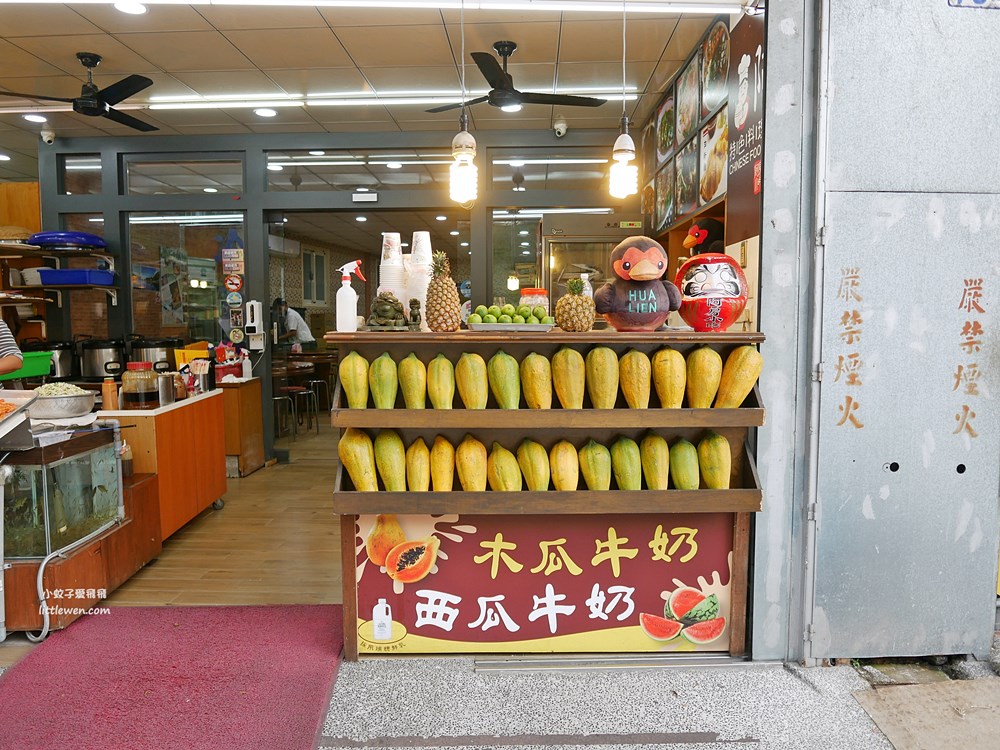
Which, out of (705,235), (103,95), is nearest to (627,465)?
(705,235)

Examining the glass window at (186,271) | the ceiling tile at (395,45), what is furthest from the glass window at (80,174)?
the ceiling tile at (395,45)

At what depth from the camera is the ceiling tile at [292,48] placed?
14.5ft

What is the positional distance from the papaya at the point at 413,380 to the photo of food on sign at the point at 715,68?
8.71ft

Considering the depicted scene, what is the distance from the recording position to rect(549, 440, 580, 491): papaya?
8.04 feet

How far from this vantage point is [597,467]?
246 cm

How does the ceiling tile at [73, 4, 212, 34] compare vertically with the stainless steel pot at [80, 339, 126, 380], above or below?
above

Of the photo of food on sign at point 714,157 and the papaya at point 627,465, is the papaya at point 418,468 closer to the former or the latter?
the papaya at point 627,465

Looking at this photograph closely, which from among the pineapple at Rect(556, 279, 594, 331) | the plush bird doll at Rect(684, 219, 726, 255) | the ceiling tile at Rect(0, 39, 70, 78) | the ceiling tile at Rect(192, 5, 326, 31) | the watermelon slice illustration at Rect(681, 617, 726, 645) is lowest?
the watermelon slice illustration at Rect(681, 617, 726, 645)

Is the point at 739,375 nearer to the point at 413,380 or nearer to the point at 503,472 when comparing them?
the point at 503,472

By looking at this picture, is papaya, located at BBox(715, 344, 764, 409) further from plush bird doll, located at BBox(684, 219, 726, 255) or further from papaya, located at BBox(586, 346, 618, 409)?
plush bird doll, located at BBox(684, 219, 726, 255)

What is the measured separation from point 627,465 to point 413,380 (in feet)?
3.05

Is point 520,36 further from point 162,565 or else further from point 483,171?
point 162,565

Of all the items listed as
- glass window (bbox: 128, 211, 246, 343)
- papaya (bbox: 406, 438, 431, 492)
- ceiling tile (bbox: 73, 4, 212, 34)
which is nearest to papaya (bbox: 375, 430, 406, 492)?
papaya (bbox: 406, 438, 431, 492)

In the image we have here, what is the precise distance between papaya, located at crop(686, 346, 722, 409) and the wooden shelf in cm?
37
